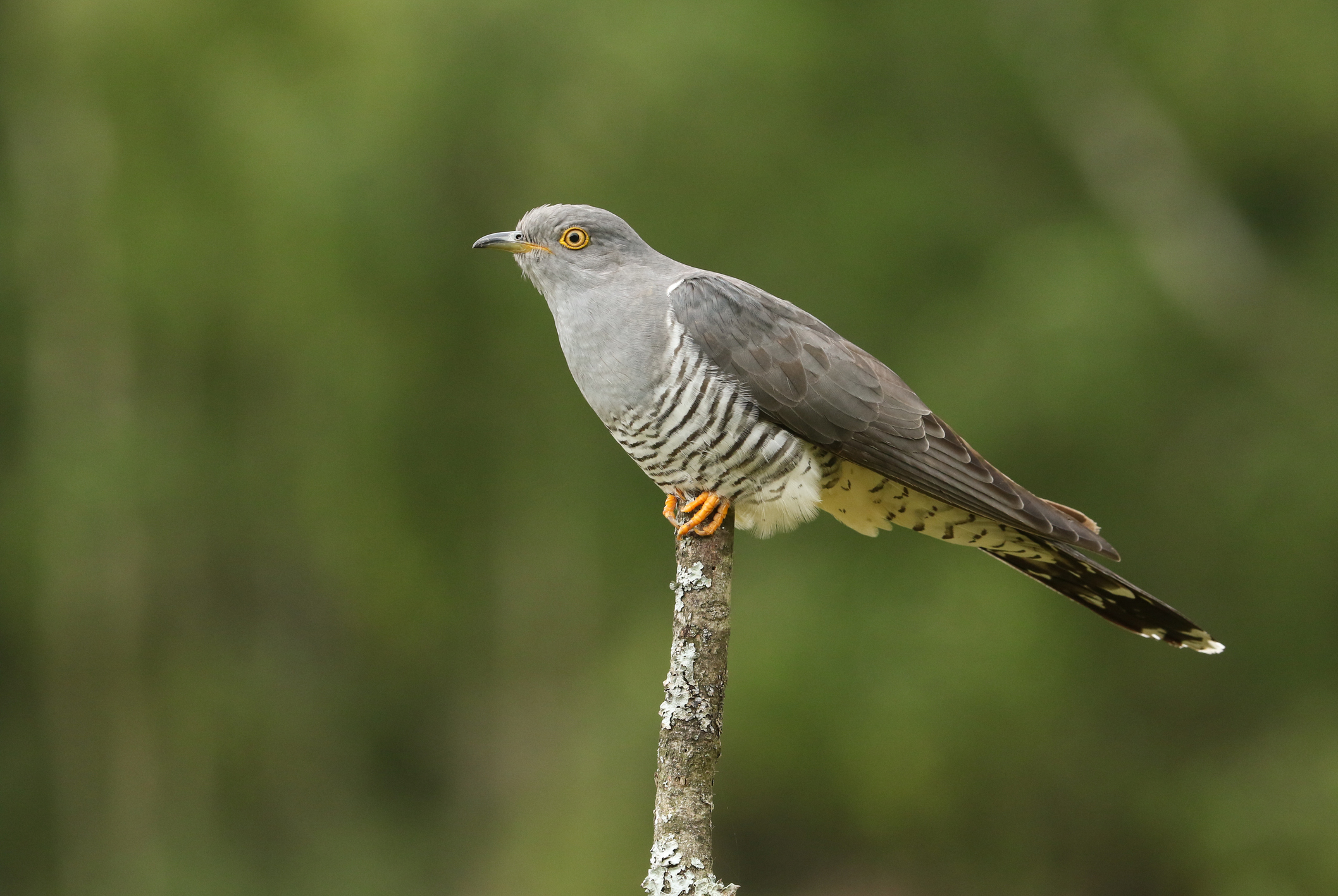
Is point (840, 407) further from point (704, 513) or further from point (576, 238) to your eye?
point (576, 238)

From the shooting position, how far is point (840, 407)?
9.01ft

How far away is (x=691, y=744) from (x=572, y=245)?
4.08 ft

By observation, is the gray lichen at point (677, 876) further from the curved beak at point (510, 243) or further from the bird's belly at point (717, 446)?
the curved beak at point (510, 243)

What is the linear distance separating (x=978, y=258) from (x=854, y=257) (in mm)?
547

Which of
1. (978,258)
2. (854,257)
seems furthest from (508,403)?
(978,258)

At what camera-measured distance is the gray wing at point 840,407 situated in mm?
2689

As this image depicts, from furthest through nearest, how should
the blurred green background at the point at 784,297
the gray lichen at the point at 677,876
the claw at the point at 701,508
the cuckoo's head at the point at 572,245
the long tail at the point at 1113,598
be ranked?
1. the blurred green background at the point at 784,297
2. the cuckoo's head at the point at 572,245
3. the long tail at the point at 1113,598
4. the claw at the point at 701,508
5. the gray lichen at the point at 677,876

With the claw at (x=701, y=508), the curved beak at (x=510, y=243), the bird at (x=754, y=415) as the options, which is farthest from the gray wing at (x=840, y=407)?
the curved beak at (x=510, y=243)

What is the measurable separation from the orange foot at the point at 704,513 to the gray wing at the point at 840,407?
0.23m

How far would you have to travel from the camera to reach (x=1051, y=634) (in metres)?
5.04

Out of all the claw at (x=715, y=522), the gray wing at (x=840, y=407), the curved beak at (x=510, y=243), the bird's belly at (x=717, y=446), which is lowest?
the claw at (x=715, y=522)

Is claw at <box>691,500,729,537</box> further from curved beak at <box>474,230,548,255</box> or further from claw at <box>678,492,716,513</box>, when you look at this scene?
curved beak at <box>474,230,548,255</box>

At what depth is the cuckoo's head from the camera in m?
2.88

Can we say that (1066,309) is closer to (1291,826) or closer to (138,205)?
(1291,826)
